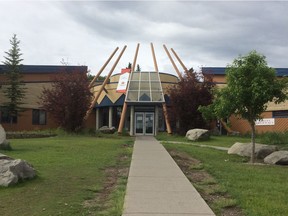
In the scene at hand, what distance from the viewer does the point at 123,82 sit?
42188 millimetres

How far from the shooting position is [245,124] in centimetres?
4225

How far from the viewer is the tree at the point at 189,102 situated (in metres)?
32.7

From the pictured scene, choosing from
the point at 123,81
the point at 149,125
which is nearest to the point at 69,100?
the point at 149,125

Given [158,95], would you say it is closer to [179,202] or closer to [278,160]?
[278,160]

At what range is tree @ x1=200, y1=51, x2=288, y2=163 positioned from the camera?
51.0 ft

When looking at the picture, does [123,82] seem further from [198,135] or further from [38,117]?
[198,135]

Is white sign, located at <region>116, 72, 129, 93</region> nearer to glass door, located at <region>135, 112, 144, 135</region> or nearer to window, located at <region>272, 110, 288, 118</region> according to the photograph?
glass door, located at <region>135, 112, 144, 135</region>

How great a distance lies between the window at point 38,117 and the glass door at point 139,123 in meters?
10.5

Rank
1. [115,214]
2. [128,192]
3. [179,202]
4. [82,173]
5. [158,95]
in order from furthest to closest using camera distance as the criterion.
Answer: [158,95]
[82,173]
[128,192]
[179,202]
[115,214]

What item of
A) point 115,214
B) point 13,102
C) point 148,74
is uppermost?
point 148,74

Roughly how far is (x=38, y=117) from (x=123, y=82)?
10.1m

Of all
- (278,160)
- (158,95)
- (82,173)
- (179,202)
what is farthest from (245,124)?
(179,202)

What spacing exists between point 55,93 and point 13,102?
452 inches

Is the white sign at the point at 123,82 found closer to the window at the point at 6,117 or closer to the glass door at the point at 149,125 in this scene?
the glass door at the point at 149,125
